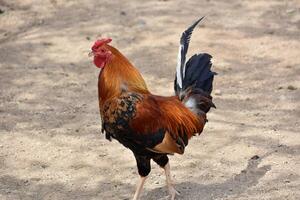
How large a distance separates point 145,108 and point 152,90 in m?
2.81

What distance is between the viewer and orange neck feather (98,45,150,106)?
5.36 metres

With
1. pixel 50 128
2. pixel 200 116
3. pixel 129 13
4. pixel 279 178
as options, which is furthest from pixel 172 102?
pixel 129 13

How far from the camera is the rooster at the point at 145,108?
528 centimetres

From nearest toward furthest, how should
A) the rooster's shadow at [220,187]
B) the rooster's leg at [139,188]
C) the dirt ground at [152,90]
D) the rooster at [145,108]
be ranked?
1. the rooster at [145,108]
2. the rooster's leg at [139,188]
3. the rooster's shadow at [220,187]
4. the dirt ground at [152,90]

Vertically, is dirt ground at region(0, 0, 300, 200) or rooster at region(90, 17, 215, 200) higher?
rooster at region(90, 17, 215, 200)

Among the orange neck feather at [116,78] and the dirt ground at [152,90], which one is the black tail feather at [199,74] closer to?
the orange neck feather at [116,78]

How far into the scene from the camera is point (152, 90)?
812cm

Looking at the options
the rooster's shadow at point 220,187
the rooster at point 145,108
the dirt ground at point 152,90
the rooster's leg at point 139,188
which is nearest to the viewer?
the rooster at point 145,108

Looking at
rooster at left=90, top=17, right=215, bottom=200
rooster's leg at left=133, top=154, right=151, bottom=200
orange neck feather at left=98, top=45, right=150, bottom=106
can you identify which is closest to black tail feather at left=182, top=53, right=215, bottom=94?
rooster at left=90, top=17, right=215, bottom=200

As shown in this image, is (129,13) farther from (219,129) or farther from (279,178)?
(279,178)

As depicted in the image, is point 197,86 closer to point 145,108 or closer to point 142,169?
point 145,108

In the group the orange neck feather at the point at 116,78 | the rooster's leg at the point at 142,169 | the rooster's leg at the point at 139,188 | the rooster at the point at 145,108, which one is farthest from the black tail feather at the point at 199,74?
the rooster's leg at the point at 139,188

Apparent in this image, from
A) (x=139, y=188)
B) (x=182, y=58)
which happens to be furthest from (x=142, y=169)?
(x=182, y=58)

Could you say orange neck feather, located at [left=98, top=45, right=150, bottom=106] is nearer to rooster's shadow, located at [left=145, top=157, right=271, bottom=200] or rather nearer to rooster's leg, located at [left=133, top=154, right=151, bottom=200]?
rooster's leg, located at [left=133, top=154, right=151, bottom=200]
